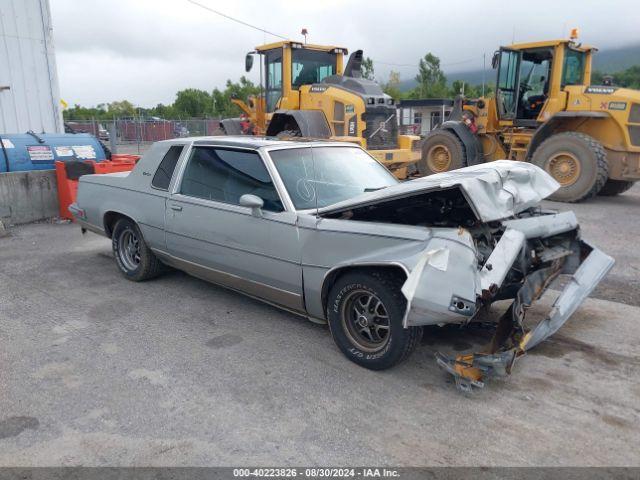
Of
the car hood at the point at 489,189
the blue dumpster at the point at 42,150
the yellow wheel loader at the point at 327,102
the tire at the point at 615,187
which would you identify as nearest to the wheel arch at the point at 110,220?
the car hood at the point at 489,189

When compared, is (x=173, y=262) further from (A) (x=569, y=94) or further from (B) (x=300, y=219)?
(A) (x=569, y=94)

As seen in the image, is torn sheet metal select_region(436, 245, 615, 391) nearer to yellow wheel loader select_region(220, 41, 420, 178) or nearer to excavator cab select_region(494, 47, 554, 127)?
yellow wheel loader select_region(220, 41, 420, 178)

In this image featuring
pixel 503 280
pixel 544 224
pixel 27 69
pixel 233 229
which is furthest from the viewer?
pixel 27 69

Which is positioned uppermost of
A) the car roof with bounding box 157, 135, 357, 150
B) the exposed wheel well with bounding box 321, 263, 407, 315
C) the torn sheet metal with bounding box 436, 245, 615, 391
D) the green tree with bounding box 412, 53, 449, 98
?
the green tree with bounding box 412, 53, 449, 98

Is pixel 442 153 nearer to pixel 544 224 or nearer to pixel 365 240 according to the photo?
pixel 544 224

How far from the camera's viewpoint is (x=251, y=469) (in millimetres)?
2607

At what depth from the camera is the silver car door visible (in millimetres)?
3977

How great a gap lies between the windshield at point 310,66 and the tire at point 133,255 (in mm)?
7751

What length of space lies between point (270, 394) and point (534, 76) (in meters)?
10.9

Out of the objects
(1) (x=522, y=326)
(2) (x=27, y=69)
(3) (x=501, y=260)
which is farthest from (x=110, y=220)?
(2) (x=27, y=69)

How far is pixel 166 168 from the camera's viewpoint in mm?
5168

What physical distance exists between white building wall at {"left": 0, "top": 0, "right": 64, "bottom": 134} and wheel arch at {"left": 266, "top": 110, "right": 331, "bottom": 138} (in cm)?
515

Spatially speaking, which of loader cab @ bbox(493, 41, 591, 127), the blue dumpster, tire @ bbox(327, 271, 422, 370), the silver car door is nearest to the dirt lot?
tire @ bbox(327, 271, 422, 370)

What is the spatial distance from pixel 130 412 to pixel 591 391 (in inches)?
115
